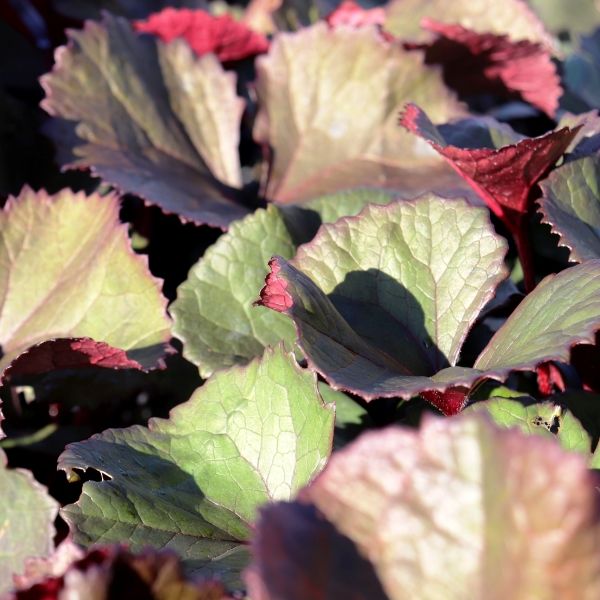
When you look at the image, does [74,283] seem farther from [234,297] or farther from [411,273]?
[411,273]

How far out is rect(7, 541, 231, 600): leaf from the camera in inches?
15.1

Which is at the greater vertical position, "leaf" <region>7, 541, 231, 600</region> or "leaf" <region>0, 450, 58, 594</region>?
"leaf" <region>7, 541, 231, 600</region>

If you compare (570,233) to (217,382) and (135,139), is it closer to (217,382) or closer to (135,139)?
(217,382)

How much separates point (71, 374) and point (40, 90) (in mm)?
612

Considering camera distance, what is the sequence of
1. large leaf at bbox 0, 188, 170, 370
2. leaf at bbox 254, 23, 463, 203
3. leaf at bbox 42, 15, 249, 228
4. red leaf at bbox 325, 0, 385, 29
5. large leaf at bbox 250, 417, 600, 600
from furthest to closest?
red leaf at bbox 325, 0, 385, 29, leaf at bbox 254, 23, 463, 203, leaf at bbox 42, 15, 249, 228, large leaf at bbox 0, 188, 170, 370, large leaf at bbox 250, 417, 600, 600

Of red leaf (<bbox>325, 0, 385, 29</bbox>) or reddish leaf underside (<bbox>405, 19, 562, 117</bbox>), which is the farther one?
red leaf (<bbox>325, 0, 385, 29</bbox>)

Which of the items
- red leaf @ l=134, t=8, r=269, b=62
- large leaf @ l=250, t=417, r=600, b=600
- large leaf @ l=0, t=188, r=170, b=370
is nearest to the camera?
large leaf @ l=250, t=417, r=600, b=600

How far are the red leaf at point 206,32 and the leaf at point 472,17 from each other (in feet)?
0.81

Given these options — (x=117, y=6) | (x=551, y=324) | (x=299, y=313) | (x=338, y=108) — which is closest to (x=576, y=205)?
(x=551, y=324)

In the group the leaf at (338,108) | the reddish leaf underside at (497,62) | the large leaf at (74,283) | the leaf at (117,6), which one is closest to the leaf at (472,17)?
the reddish leaf underside at (497,62)

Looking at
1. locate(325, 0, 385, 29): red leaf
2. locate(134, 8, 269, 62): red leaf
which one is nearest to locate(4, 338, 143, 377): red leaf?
locate(134, 8, 269, 62): red leaf

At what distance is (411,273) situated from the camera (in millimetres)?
744

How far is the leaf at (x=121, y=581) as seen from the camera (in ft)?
1.26

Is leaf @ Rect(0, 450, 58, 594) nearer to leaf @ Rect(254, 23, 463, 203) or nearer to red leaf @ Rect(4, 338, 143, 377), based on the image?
red leaf @ Rect(4, 338, 143, 377)
